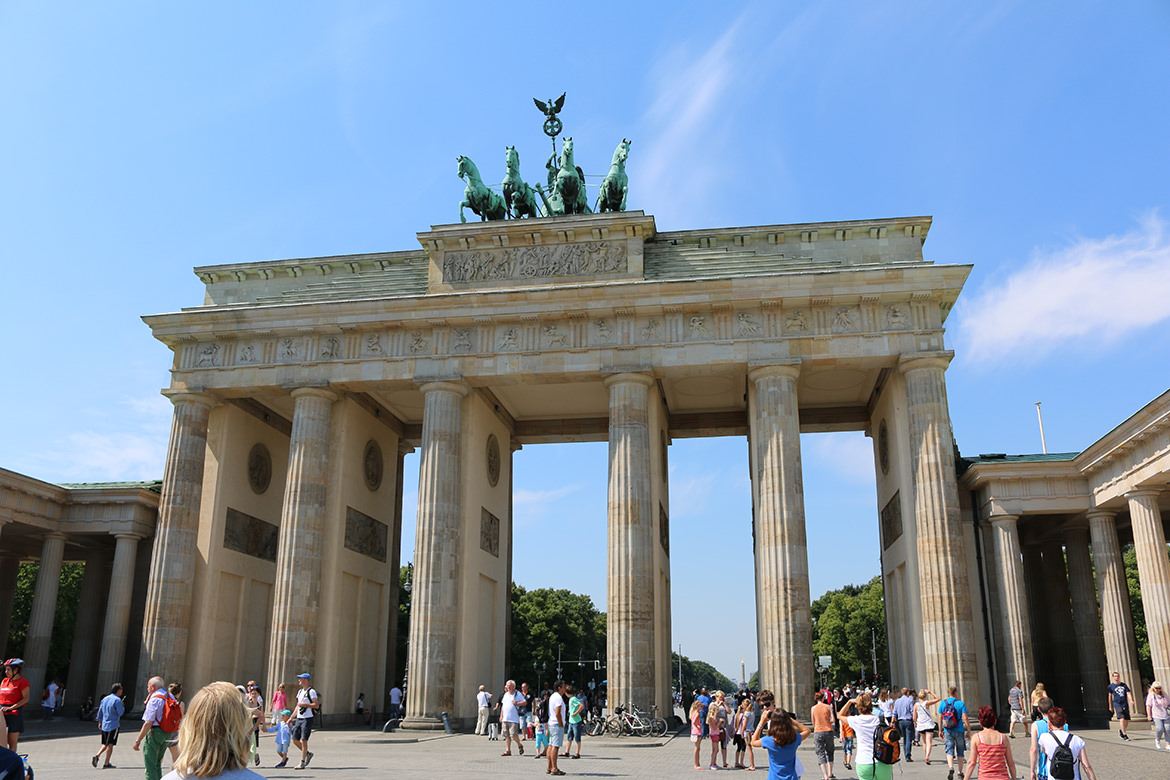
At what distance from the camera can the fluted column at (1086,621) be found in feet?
103

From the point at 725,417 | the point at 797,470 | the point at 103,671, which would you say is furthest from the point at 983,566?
the point at 103,671

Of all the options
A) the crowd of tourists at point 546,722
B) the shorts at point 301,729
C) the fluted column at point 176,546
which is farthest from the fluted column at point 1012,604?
the fluted column at point 176,546

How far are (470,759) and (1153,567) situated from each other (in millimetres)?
19896

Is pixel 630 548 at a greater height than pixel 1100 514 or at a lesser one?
lesser

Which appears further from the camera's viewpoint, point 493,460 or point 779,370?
point 493,460

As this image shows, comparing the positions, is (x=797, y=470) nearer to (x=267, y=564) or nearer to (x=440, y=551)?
(x=440, y=551)

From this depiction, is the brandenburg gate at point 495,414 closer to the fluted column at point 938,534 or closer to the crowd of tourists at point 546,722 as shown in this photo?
the fluted column at point 938,534

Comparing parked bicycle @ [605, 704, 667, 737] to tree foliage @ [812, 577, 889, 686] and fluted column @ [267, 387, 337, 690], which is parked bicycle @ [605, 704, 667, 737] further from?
tree foliage @ [812, 577, 889, 686]

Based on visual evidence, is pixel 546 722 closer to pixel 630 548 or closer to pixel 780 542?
pixel 630 548

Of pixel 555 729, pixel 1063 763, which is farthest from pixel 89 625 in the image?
pixel 1063 763

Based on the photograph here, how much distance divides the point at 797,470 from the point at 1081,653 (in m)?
12.3

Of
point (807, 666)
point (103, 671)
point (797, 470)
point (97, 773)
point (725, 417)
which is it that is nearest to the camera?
point (97, 773)

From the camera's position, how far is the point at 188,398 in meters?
34.7

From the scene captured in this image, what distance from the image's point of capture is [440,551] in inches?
1238
